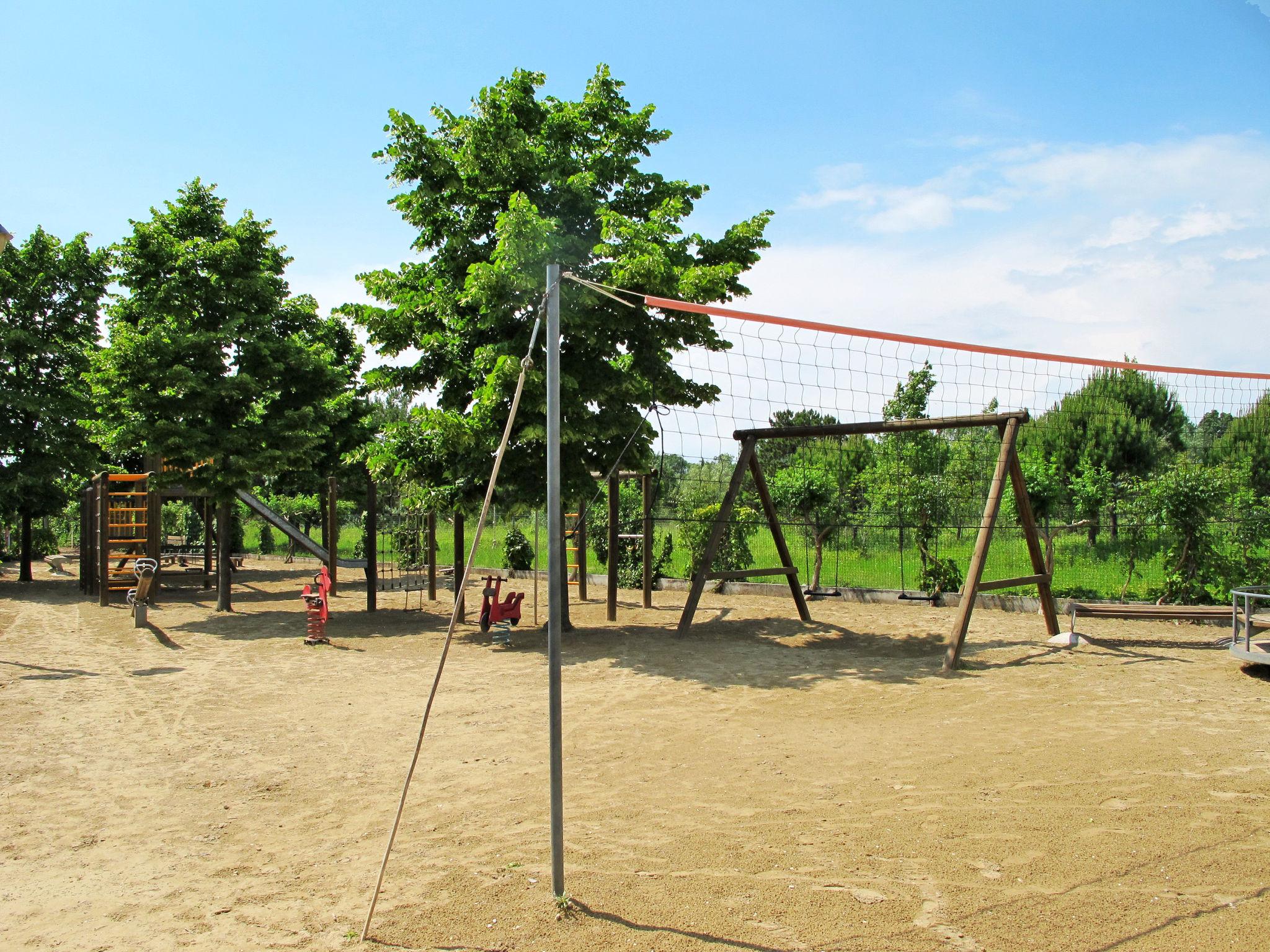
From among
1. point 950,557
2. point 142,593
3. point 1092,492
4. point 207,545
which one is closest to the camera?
point 142,593

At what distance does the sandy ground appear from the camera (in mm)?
3729

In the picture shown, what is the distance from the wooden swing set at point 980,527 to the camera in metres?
9.45

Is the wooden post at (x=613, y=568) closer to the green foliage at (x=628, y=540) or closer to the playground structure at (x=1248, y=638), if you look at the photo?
the green foliage at (x=628, y=540)

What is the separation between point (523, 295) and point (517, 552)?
11.8 metres

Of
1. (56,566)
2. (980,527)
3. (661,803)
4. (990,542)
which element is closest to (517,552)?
(980,527)

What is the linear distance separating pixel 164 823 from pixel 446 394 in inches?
295

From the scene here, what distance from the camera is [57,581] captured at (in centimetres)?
2211

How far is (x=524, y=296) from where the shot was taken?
10.4 metres

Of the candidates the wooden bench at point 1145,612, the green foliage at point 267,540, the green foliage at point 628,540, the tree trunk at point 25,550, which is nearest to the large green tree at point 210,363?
the green foliage at point 628,540

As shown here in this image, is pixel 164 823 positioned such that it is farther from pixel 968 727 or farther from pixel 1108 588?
pixel 1108 588

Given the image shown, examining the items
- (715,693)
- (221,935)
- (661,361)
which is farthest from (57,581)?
(221,935)

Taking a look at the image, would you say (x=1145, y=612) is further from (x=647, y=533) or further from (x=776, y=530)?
(x=647, y=533)

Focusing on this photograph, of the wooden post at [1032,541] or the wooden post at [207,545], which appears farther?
the wooden post at [207,545]

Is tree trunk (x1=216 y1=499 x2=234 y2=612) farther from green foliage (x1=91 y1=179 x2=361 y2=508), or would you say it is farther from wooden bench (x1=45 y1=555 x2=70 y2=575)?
wooden bench (x1=45 y1=555 x2=70 y2=575)
